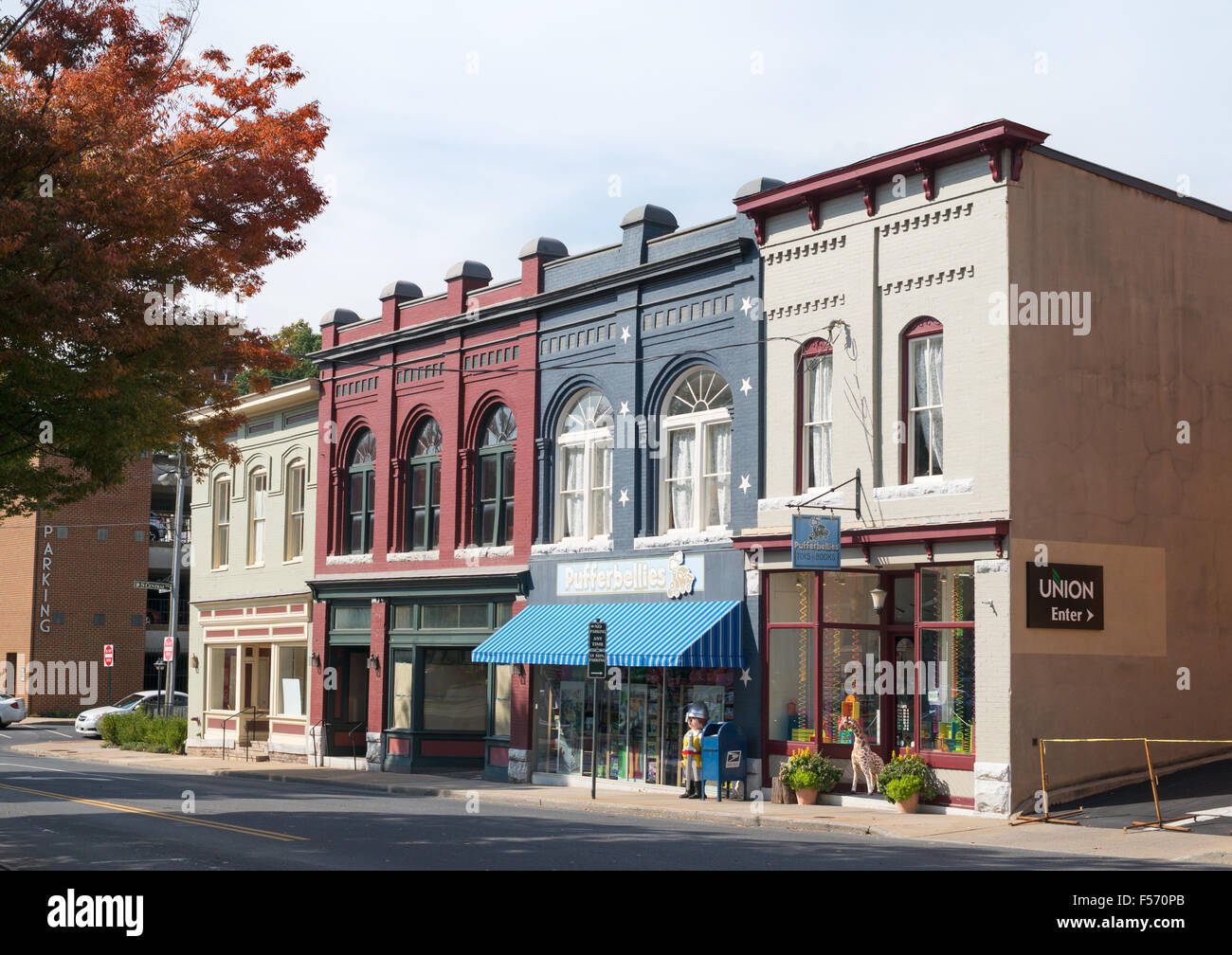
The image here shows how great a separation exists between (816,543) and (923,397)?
2846 millimetres

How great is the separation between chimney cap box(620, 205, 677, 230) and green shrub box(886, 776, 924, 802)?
470 inches

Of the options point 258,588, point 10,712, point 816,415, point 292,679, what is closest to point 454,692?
point 292,679

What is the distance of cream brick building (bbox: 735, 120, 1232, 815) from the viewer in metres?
20.9

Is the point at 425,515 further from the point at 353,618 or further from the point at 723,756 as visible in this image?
the point at 723,756

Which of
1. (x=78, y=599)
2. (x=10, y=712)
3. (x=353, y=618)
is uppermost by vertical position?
(x=78, y=599)

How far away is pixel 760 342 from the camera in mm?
24719

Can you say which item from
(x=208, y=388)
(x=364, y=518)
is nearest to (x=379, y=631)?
(x=364, y=518)

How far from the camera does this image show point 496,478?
30.7 meters

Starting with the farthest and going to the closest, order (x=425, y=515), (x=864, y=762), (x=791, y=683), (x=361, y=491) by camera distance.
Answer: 1. (x=361, y=491)
2. (x=425, y=515)
3. (x=791, y=683)
4. (x=864, y=762)

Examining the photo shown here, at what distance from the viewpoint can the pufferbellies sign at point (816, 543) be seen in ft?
72.0

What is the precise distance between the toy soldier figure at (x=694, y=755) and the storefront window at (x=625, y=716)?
0.88 metres

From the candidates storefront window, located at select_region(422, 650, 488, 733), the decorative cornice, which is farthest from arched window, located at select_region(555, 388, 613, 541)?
the decorative cornice

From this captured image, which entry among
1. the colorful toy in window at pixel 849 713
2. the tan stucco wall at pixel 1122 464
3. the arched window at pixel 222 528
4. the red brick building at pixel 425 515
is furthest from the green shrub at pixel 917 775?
the arched window at pixel 222 528
